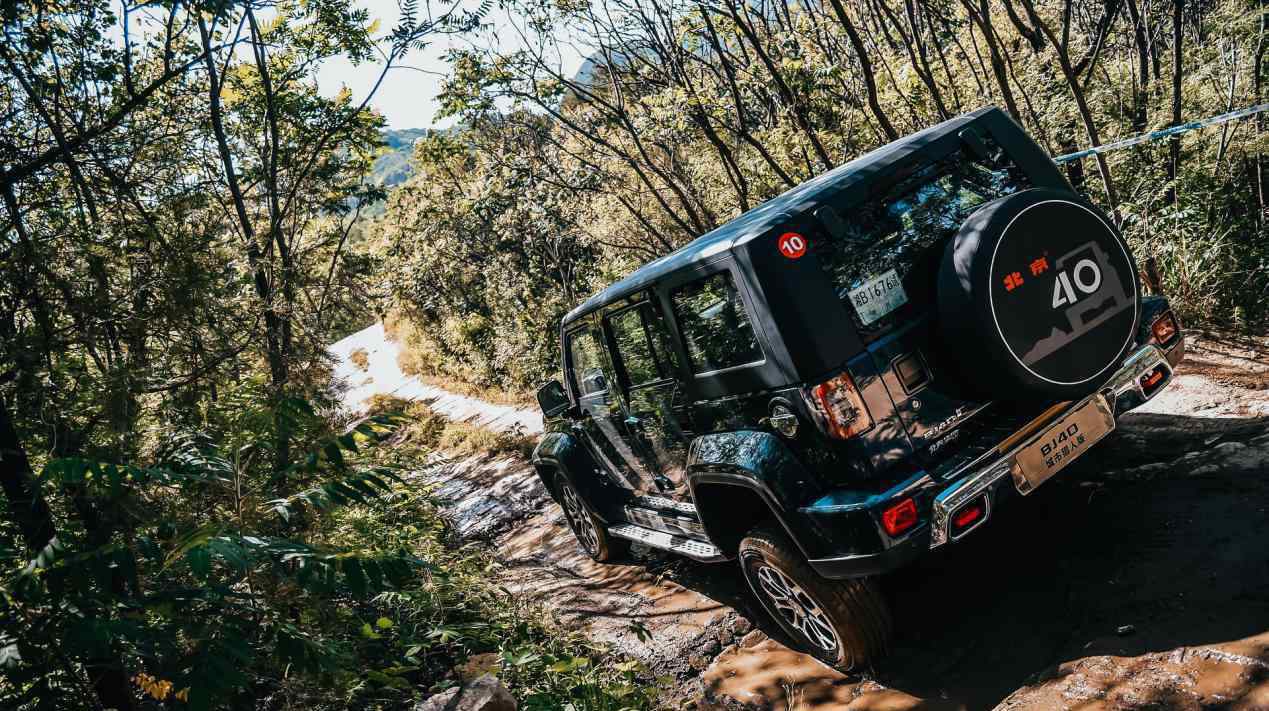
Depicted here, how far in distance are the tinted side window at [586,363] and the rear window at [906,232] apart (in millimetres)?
1854

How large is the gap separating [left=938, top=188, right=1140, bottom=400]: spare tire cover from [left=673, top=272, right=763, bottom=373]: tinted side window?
2.51ft

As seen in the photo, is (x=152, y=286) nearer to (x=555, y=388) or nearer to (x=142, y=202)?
(x=142, y=202)

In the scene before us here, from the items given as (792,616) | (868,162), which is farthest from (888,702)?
(868,162)

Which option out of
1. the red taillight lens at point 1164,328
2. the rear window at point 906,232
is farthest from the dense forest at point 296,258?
the red taillight lens at point 1164,328

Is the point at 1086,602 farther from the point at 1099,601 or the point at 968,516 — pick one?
the point at 968,516

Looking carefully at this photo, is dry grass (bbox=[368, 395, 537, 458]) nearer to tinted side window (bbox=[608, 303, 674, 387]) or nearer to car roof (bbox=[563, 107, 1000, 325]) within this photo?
tinted side window (bbox=[608, 303, 674, 387])

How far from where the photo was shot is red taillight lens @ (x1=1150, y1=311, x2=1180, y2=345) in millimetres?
3143

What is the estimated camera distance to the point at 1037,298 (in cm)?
269

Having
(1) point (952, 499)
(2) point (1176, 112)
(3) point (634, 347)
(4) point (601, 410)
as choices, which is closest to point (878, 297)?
(1) point (952, 499)

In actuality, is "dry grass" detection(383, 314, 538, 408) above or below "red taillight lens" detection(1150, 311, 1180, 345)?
above

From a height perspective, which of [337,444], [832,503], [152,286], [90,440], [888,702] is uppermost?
[152,286]

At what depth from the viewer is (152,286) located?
13.2ft

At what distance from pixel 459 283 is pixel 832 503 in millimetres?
14440

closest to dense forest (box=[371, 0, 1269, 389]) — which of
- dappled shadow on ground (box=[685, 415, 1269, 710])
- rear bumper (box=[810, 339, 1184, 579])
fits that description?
dappled shadow on ground (box=[685, 415, 1269, 710])
